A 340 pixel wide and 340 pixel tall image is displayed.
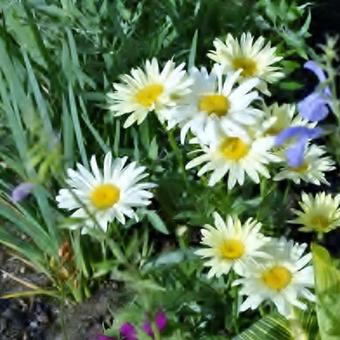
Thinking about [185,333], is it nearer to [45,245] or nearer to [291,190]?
[45,245]

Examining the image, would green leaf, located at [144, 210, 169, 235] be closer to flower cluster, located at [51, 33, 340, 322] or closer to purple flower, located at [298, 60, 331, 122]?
flower cluster, located at [51, 33, 340, 322]

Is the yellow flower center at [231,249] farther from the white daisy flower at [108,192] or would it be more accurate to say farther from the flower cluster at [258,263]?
the white daisy flower at [108,192]

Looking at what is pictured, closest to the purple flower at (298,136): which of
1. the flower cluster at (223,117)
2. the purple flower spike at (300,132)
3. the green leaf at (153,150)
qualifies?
the purple flower spike at (300,132)

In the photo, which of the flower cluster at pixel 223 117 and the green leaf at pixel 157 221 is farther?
the green leaf at pixel 157 221

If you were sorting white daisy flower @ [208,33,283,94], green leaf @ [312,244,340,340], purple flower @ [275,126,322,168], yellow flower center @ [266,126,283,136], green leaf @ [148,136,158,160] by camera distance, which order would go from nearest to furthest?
purple flower @ [275,126,322,168] → green leaf @ [312,244,340,340] → yellow flower center @ [266,126,283,136] → white daisy flower @ [208,33,283,94] → green leaf @ [148,136,158,160]

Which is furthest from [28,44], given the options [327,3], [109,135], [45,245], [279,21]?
[327,3]

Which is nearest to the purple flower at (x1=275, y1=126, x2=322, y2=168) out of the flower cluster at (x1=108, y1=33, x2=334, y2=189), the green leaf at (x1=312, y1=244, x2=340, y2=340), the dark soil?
the flower cluster at (x1=108, y1=33, x2=334, y2=189)
